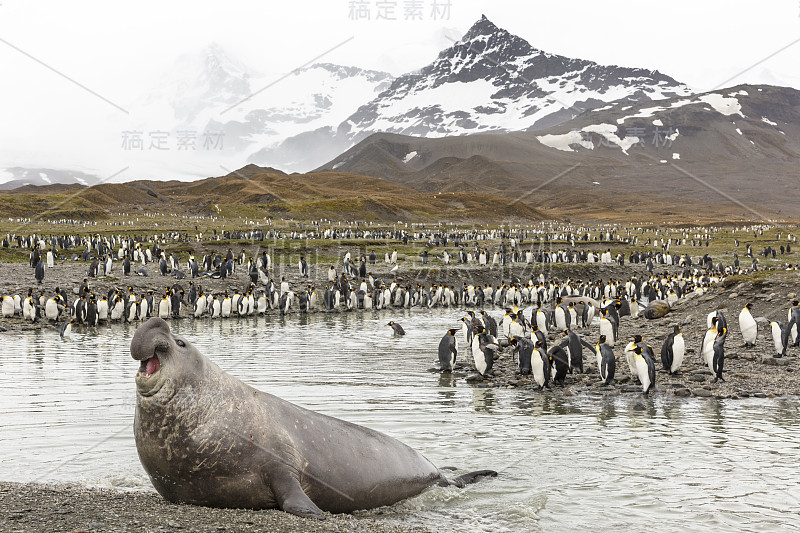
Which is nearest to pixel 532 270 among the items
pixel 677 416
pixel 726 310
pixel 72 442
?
pixel 726 310

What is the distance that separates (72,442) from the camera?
29.3 ft

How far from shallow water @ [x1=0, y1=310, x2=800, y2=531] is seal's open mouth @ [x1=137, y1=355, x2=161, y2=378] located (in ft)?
7.55

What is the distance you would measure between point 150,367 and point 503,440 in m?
6.08

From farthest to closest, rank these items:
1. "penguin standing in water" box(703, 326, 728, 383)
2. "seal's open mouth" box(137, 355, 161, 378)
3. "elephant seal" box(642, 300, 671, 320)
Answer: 1. "elephant seal" box(642, 300, 671, 320)
2. "penguin standing in water" box(703, 326, 728, 383)
3. "seal's open mouth" box(137, 355, 161, 378)

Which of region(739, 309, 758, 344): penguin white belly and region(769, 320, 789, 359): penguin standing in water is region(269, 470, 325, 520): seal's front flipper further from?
region(739, 309, 758, 344): penguin white belly

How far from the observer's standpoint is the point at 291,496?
5.10m

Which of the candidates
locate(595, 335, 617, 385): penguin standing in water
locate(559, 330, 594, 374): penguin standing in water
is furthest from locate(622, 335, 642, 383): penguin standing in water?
locate(559, 330, 594, 374): penguin standing in water

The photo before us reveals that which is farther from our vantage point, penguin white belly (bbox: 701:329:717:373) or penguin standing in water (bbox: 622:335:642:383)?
penguin white belly (bbox: 701:329:717:373)

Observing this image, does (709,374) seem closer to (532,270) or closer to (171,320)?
(171,320)

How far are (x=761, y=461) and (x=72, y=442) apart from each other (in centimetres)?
882

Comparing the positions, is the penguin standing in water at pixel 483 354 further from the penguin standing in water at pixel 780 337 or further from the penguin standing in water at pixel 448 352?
the penguin standing in water at pixel 780 337

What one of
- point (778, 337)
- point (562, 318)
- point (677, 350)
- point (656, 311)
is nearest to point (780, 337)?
point (778, 337)

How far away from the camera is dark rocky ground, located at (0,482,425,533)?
470cm

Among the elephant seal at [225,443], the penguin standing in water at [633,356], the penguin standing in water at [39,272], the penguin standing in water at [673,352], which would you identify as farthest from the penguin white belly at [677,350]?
the penguin standing in water at [39,272]
